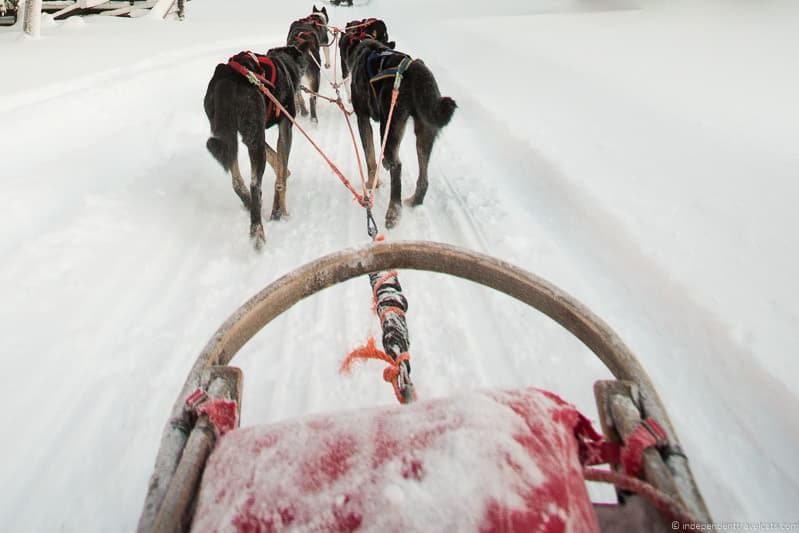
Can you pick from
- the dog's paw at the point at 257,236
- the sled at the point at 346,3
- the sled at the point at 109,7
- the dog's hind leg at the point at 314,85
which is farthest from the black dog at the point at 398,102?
the sled at the point at 346,3

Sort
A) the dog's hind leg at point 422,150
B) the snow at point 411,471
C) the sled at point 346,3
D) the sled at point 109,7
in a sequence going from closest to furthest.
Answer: the snow at point 411,471 → the dog's hind leg at point 422,150 → the sled at point 109,7 → the sled at point 346,3

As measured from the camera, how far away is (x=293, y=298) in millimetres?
1223

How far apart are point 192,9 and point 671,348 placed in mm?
21026

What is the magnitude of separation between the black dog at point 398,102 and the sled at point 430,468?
2477mm

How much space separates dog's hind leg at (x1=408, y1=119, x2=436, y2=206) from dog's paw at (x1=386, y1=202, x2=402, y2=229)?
0.22 metres

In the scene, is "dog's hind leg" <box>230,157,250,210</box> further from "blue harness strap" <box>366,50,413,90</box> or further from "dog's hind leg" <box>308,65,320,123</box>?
"dog's hind leg" <box>308,65,320,123</box>

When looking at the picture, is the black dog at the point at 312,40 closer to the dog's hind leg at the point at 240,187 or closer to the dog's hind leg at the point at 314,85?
the dog's hind leg at the point at 314,85

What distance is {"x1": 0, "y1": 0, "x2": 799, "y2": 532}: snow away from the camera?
5.55ft

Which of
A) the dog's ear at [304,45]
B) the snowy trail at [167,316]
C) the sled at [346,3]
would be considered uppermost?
the sled at [346,3]

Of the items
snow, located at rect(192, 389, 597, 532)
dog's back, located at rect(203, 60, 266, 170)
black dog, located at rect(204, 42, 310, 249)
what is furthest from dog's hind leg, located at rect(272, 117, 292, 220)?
snow, located at rect(192, 389, 597, 532)

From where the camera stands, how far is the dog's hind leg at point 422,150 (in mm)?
3258

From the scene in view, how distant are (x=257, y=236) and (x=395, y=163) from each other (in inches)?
45.8

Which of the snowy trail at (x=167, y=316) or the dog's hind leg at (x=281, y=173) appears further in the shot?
the dog's hind leg at (x=281, y=173)

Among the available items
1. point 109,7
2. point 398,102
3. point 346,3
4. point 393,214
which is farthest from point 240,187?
point 346,3
